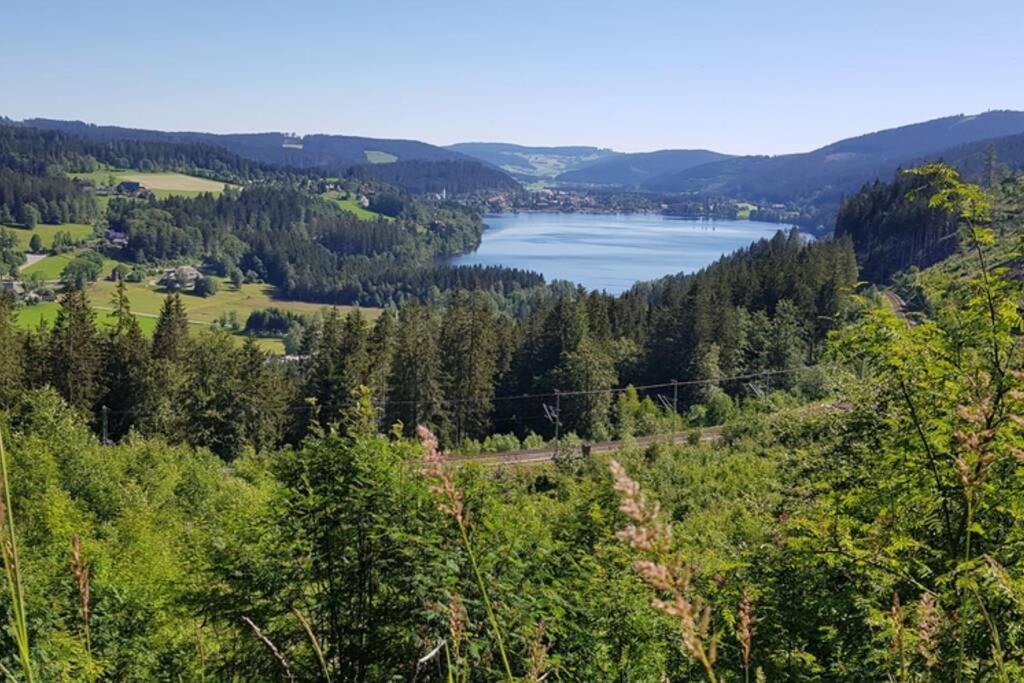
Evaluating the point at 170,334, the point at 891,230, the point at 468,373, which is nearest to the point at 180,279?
the point at 170,334

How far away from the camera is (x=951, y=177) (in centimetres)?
439

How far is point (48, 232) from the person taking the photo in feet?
458

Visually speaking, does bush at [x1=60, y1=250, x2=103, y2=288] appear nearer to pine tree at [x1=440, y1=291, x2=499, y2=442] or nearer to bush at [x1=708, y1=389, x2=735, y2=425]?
pine tree at [x1=440, y1=291, x2=499, y2=442]

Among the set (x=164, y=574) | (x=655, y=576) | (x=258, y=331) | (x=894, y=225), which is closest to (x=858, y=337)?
(x=655, y=576)

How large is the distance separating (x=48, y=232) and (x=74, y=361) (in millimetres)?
127959

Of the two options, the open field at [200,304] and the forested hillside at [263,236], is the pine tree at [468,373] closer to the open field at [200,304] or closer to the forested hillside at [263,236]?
the open field at [200,304]

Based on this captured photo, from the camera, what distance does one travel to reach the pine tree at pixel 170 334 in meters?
39.0

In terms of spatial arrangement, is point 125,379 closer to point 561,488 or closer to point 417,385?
point 417,385

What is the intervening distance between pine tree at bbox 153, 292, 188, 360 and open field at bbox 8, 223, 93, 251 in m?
105

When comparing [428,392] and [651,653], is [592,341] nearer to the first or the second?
[428,392]

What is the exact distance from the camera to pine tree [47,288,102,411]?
3353 centimetres

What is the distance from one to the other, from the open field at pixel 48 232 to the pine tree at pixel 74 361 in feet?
360

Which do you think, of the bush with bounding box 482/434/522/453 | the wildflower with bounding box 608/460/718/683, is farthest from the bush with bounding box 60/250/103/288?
the wildflower with bounding box 608/460/718/683

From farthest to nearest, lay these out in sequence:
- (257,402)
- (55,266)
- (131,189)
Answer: (131,189) → (55,266) → (257,402)
